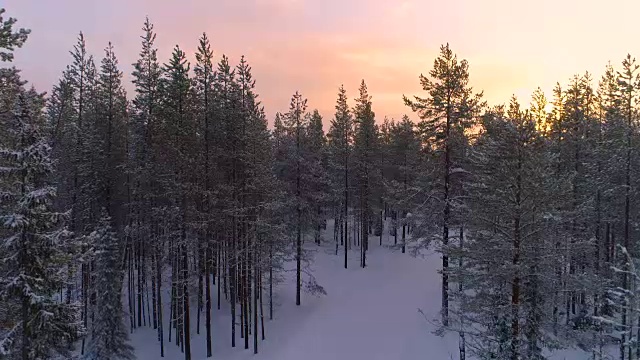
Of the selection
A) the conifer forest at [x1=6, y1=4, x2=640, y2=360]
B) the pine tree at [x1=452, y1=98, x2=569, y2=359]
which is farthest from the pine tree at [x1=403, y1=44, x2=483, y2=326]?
the pine tree at [x1=452, y1=98, x2=569, y2=359]

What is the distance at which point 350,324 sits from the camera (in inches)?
1139

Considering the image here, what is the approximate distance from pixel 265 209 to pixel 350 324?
33.7 ft

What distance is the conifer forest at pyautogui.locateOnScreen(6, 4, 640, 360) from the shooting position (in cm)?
1174

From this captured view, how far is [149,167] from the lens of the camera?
84.1ft

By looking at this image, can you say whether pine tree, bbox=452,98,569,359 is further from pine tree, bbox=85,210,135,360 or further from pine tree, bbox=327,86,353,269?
pine tree, bbox=327,86,353,269

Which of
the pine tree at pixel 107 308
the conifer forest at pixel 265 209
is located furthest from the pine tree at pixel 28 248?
the pine tree at pixel 107 308

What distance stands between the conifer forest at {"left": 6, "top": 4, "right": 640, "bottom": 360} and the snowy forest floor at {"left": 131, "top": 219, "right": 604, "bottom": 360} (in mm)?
281

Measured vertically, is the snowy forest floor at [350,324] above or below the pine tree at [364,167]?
below

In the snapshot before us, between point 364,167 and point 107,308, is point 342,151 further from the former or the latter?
point 107,308

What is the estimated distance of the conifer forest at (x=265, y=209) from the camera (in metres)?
11.7

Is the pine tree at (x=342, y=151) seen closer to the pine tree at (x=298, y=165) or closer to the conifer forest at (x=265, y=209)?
the conifer forest at (x=265, y=209)

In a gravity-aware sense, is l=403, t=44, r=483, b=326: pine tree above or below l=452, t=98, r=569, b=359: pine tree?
above

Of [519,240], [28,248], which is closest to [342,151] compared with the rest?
[519,240]

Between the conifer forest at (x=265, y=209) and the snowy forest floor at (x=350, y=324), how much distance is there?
0.28m
